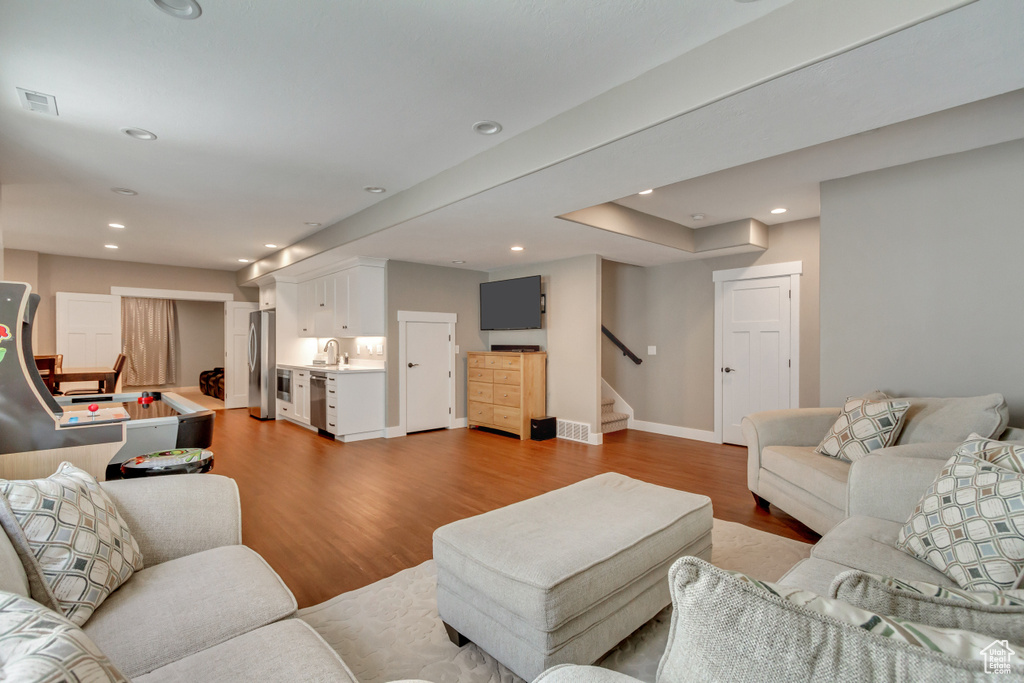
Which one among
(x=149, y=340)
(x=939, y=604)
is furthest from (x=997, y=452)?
(x=149, y=340)

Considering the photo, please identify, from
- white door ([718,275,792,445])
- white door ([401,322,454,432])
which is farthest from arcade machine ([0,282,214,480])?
white door ([718,275,792,445])

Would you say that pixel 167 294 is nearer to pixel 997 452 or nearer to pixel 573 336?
pixel 573 336

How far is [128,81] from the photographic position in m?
2.28

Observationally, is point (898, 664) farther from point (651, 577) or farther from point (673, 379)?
point (673, 379)

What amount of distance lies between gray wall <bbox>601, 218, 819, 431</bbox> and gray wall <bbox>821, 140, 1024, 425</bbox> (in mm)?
1556

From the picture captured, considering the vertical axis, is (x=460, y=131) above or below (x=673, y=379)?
above

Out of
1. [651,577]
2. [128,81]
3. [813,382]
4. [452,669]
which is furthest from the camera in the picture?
[813,382]

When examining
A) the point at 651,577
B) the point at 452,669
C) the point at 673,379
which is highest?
the point at 673,379

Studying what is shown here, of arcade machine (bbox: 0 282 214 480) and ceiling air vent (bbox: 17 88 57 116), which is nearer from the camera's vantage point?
arcade machine (bbox: 0 282 214 480)

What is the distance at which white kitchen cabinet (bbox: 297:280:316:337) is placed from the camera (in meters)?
7.04

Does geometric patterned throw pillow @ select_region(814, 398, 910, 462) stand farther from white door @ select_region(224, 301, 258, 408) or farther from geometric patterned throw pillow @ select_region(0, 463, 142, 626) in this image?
white door @ select_region(224, 301, 258, 408)

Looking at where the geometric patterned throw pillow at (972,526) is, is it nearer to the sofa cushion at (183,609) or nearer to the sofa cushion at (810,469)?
the sofa cushion at (810,469)

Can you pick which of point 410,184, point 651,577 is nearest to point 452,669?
point 651,577

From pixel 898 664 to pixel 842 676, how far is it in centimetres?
6
